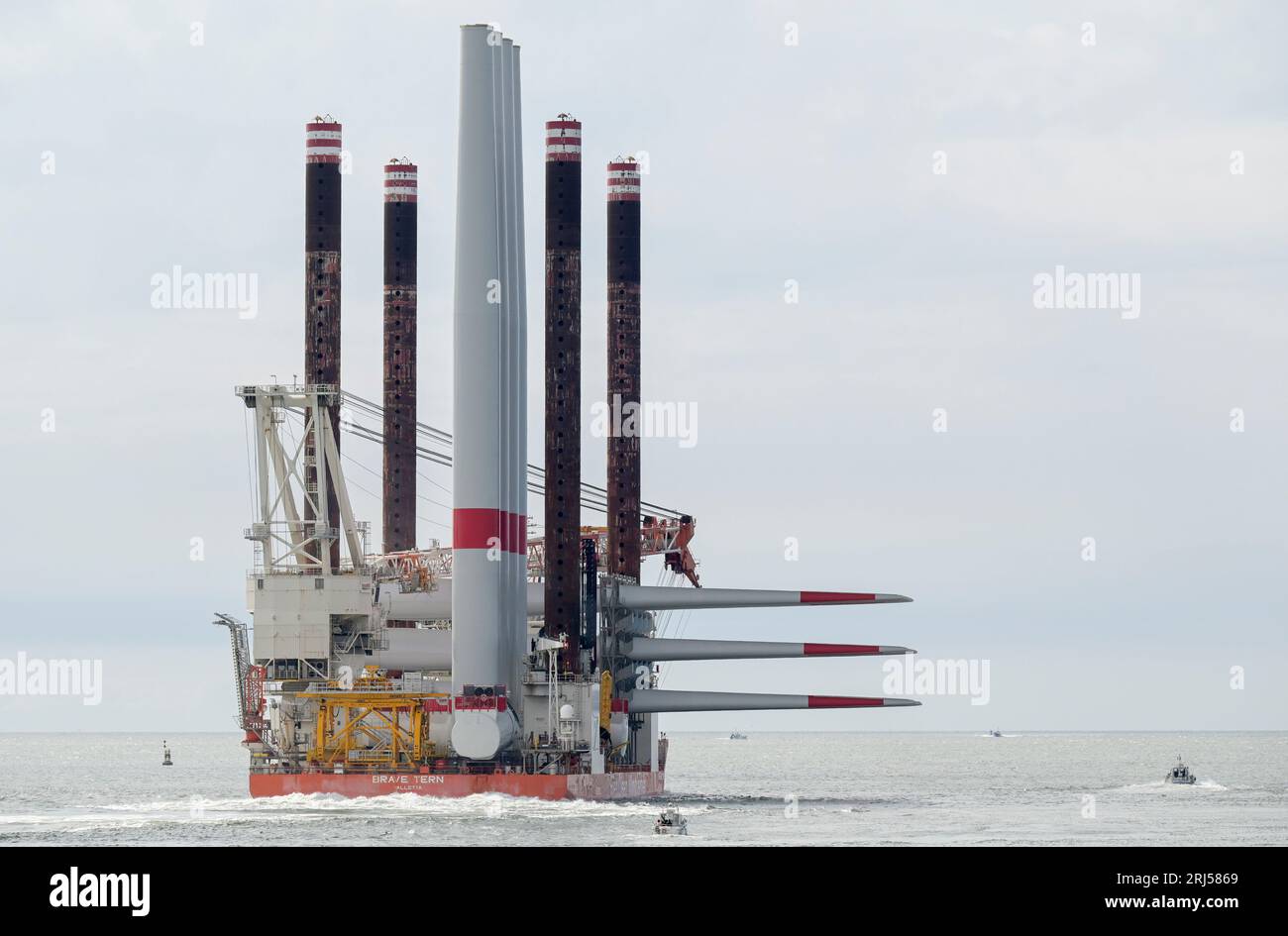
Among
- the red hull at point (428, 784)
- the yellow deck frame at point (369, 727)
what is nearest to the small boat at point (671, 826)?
the red hull at point (428, 784)

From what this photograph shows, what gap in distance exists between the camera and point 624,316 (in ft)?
409

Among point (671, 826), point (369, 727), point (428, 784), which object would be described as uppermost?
point (369, 727)

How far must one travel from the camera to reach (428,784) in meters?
102

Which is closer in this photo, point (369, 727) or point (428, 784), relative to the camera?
point (428, 784)

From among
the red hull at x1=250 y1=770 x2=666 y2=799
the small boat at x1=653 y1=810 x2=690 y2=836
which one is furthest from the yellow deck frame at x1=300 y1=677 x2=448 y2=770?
the small boat at x1=653 y1=810 x2=690 y2=836

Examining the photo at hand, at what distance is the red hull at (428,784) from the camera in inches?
4011

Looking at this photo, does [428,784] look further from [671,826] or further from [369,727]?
[671,826]

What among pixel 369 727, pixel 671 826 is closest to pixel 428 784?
pixel 369 727

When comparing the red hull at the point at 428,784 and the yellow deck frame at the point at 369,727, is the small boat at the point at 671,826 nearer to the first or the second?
the red hull at the point at 428,784

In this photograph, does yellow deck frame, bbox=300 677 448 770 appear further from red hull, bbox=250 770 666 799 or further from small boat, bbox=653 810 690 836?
small boat, bbox=653 810 690 836

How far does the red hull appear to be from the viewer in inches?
4011

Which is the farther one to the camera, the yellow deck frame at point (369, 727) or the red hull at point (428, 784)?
the yellow deck frame at point (369, 727)

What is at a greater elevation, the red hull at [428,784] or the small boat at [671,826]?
the red hull at [428,784]
